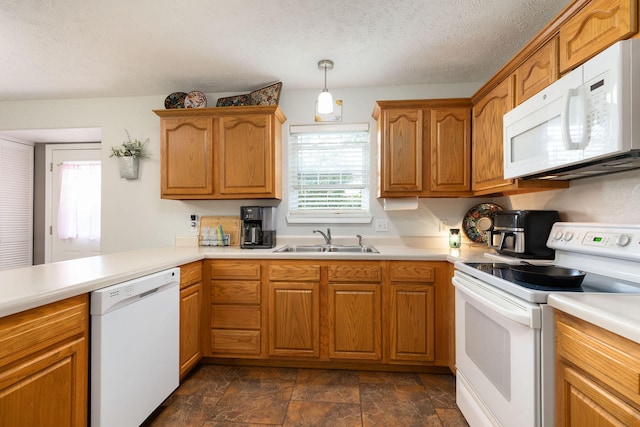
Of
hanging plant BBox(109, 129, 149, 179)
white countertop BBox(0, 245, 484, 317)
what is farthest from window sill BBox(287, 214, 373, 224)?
hanging plant BBox(109, 129, 149, 179)

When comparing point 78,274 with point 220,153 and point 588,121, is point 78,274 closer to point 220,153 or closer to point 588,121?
point 220,153

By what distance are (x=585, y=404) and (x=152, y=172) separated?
3303mm

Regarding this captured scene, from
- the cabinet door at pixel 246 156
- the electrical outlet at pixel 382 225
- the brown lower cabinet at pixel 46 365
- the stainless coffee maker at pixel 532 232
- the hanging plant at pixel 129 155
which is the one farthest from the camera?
the hanging plant at pixel 129 155

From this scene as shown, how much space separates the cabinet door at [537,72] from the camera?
152 centimetres

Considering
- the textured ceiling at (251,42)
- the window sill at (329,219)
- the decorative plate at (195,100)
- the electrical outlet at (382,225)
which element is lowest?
the electrical outlet at (382,225)

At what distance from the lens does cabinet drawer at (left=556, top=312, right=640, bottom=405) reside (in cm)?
74

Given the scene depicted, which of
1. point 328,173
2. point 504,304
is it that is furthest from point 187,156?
point 504,304

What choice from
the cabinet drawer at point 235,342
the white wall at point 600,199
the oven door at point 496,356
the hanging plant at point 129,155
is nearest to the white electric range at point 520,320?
the oven door at point 496,356

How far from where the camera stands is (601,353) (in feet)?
2.71

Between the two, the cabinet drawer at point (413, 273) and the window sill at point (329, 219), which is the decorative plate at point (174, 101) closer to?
the window sill at point (329, 219)

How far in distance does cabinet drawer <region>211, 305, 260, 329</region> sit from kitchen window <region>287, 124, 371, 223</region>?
36.1 inches

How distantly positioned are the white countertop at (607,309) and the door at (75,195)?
157 inches

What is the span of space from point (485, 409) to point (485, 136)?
5.62 feet

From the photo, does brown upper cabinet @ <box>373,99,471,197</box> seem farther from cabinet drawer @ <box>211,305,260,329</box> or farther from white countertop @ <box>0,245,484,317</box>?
cabinet drawer @ <box>211,305,260,329</box>
